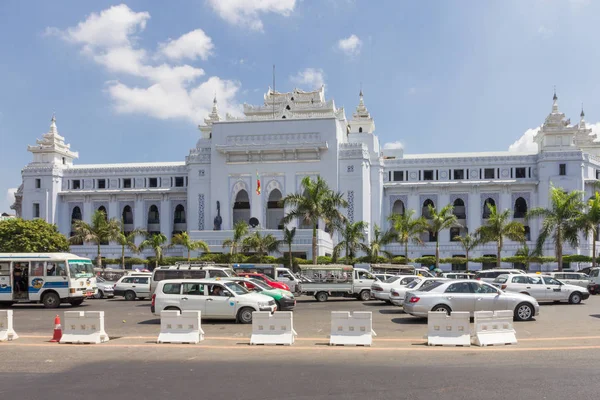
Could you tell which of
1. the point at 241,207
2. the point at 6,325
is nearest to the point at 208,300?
the point at 6,325

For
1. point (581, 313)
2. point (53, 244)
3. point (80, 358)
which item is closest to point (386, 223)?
point (53, 244)

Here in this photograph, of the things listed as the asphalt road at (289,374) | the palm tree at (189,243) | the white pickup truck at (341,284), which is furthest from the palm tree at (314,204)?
the asphalt road at (289,374)

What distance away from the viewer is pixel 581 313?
70.6 feet

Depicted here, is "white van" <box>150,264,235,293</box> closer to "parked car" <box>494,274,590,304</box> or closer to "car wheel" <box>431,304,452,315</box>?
"car wheel" <box>431,304,452,315</box>

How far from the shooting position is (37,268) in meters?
25.6

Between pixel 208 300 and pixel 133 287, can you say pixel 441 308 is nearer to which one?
pixel 208 300

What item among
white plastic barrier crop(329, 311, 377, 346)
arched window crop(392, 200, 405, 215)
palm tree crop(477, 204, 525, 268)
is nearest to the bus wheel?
white plastic barrier crop(329, 311, 377, 346)

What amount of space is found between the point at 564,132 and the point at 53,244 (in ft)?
155

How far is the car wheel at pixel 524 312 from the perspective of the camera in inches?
731

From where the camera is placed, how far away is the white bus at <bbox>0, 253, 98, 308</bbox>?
25.5 meters

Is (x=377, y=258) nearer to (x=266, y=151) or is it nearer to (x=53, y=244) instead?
(x=266, y=151)

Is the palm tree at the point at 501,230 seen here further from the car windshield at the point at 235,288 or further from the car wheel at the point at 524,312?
the car windshield at the point at 235,288

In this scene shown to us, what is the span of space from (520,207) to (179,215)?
118 ft

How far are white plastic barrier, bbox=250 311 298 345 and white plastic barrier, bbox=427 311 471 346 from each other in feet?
10.7
